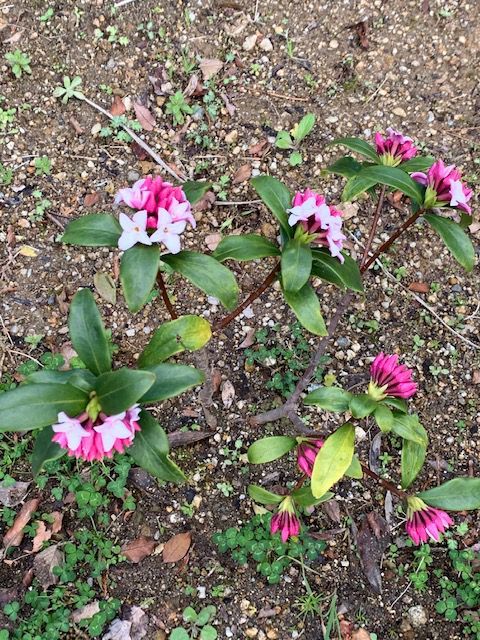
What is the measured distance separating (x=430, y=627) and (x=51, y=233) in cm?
220

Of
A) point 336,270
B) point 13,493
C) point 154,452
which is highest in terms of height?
point 336,270

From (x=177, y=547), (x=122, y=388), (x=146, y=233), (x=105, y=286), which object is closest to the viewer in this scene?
(x=122, y=388)

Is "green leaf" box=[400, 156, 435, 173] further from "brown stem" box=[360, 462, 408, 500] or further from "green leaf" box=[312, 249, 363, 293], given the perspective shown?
"brown stem" box=[360, 462, 408, 500]

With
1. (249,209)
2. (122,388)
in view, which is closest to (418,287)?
(249,209)

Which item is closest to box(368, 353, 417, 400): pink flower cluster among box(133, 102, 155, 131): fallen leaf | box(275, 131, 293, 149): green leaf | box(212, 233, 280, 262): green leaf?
box(212, 233, 280, 262): green leaf

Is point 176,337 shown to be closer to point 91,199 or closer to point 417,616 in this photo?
point 91,199

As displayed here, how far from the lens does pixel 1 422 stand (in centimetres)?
146

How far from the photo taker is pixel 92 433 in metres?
1.50

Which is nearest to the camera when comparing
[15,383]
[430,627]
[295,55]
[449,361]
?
[430,627]

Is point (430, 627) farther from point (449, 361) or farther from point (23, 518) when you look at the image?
point (23, 518)

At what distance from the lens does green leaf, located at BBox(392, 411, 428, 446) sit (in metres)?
1.83

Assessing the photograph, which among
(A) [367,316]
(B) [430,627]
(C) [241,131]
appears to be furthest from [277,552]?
(C) [241,131]

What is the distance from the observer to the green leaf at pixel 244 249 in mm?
1871

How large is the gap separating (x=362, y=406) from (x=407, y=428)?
19 cm
